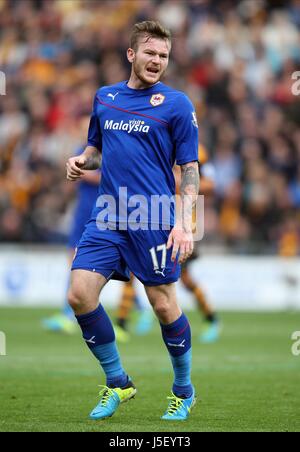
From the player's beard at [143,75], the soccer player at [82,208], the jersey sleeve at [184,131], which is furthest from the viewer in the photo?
the soccer player at [82,208]

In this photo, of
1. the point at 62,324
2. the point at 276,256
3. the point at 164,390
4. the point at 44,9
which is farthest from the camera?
the point at 44,9

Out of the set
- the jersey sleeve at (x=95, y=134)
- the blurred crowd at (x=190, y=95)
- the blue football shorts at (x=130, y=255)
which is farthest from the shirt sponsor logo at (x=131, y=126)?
the blurred crowd at (x=190, y=95)

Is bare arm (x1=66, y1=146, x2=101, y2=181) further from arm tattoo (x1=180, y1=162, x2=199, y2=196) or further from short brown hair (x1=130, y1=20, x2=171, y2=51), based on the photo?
short brown hair (x1=130, y1=20, x2=171, y2=51)

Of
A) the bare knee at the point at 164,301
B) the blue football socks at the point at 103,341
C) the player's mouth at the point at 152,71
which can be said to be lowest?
the blue football socks at the point at 103,341

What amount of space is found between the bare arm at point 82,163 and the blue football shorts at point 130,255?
42 centimetres

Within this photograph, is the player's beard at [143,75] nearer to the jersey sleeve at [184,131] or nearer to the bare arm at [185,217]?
the jersey sleeve at [184,131]

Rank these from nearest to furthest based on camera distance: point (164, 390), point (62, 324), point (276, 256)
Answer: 1. point (164, 390)
2. point (62, 324)
3. point (276, 256)

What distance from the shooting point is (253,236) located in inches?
744

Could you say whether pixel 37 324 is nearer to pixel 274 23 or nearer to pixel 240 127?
pixel 240 127

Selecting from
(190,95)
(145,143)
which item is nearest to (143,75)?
(145,143)

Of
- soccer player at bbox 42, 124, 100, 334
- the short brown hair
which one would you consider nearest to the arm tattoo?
the short brown hair

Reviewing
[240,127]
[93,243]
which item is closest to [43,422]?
[93,243]

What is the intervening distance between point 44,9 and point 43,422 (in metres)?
17.1

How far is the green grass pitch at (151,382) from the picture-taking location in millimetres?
6773
